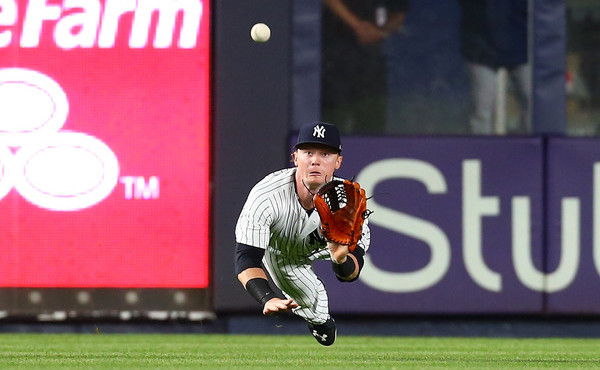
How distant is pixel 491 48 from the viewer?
1018cm

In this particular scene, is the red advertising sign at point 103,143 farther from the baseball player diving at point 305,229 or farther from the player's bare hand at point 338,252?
the player's bare hand at point 338,252

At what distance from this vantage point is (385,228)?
32.2ft

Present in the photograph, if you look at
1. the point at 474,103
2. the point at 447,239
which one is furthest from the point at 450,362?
the point at 474,103

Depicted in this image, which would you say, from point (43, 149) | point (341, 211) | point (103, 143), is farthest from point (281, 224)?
point (43, 149)

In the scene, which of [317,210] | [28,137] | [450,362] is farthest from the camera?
[28,137]

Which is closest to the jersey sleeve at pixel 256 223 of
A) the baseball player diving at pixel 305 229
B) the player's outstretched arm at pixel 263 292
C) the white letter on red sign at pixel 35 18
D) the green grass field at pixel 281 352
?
the baseball player diving at pixel 305 229

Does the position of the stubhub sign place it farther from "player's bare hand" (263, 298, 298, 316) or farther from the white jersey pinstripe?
"player's bare hand" (263, 298, 298, 316)

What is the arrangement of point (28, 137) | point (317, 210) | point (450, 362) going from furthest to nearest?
point (28, 137) → point (450, 362) → point (317, 210)

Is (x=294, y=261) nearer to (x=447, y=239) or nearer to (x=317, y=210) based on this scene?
(x=317, y=210)

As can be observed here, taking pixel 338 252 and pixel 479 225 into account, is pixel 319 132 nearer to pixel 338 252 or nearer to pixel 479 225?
pixel 338 252

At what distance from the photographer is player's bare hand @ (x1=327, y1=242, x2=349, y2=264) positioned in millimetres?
6633

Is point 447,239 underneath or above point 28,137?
underneath

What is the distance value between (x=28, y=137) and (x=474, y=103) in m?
3.06

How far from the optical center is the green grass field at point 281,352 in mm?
7195
